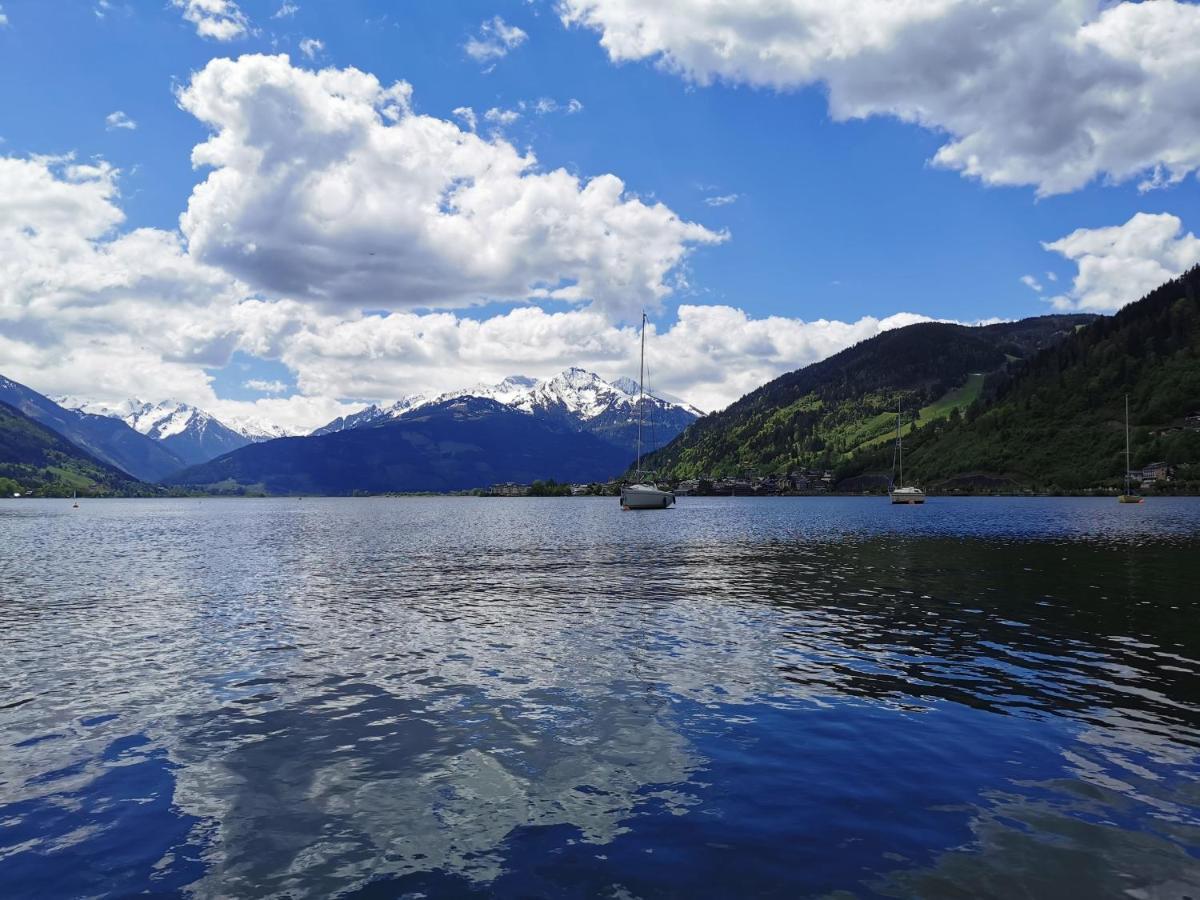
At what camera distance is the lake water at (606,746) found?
1298 centimetres

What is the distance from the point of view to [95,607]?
44.5 meters

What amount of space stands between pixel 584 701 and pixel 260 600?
33.0m

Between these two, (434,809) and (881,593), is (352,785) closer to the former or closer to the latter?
(434,809)

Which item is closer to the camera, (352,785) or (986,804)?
(986,804)

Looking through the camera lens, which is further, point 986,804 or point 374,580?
point 374,580

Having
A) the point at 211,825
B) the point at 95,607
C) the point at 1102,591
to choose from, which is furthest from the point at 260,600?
the point at 1102,591

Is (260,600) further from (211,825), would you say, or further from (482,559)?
(211,825)

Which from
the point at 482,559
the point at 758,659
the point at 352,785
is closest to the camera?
the point at 352,785

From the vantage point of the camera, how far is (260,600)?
1889 inches

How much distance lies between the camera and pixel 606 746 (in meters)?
19.6

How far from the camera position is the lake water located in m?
13.0

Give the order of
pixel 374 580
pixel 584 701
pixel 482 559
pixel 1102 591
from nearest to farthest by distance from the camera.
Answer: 1. pixel 584 701
2. pixel 1102 591
3. pixel 374 580
4. pixel 482 559

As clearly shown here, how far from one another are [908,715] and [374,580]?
154 feet

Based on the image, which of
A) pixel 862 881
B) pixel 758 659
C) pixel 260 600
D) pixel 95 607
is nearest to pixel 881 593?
pixel 758 659
